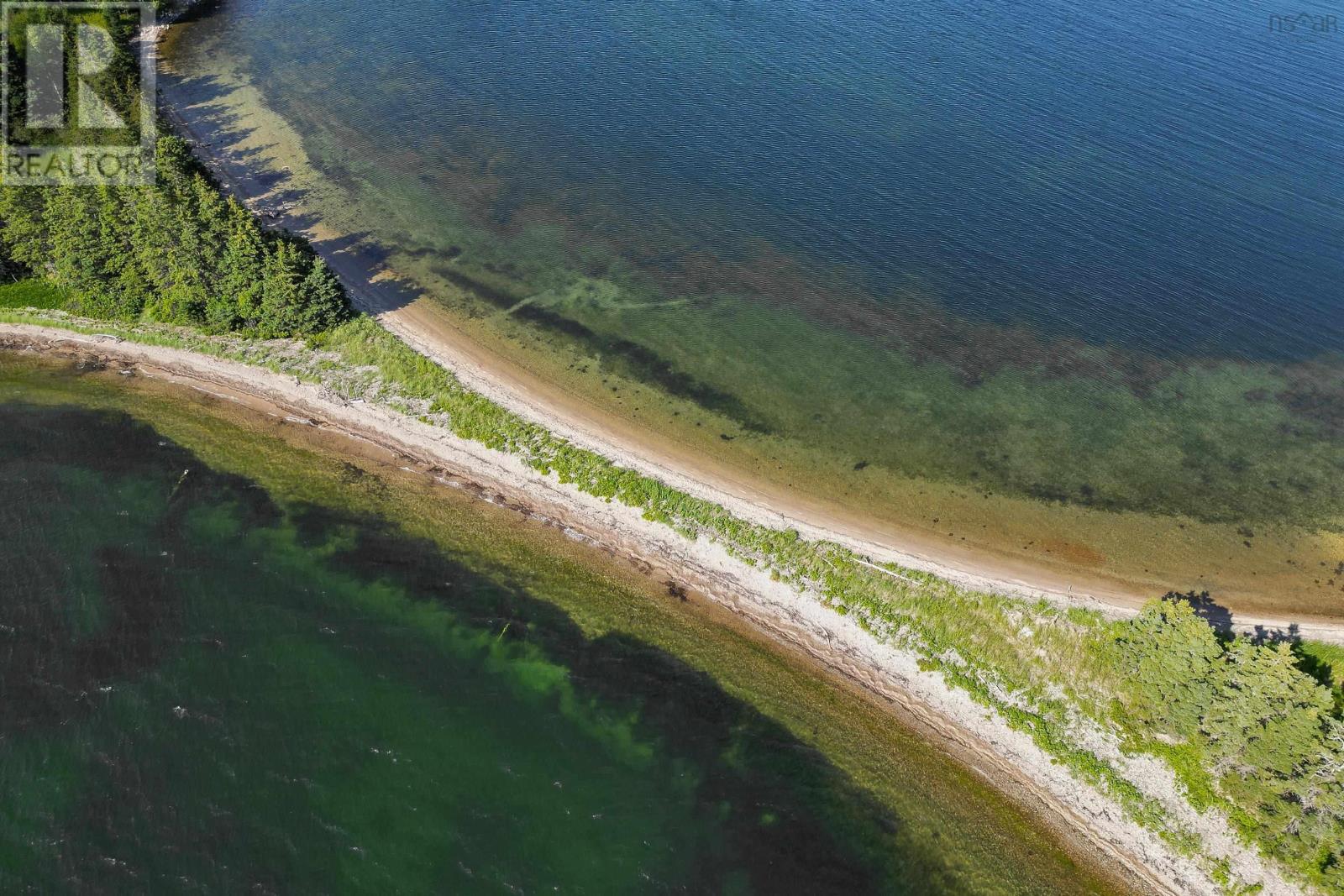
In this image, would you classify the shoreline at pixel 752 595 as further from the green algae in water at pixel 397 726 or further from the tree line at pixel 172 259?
the tree line at pixel 172 259

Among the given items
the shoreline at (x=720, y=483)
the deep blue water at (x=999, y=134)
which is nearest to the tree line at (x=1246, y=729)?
the shoreline at (x=720, y=483)

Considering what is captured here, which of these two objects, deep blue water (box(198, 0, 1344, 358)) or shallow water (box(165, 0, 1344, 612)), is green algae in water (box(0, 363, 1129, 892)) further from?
deep blue water (box(198, 0, 1344, 358))

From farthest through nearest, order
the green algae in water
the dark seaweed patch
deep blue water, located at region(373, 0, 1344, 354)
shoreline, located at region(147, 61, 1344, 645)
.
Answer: deep blue water, located at region(373, 0, 1344, 354), the dark seaweed patch, shoreline, located at region(147, 61, 1344, 645), the green algae in water

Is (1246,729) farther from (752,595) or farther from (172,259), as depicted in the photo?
(172,259)

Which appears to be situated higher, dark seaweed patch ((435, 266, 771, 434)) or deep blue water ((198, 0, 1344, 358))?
deep blue water ((198, 0, 1344, 358))

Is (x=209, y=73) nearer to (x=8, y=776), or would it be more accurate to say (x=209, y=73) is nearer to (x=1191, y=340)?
(x=8, y=776)

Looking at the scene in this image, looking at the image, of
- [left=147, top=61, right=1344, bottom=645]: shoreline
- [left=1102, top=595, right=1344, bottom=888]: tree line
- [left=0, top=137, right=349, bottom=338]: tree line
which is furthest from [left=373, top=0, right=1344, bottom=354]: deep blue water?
[left=0, top=137, right=349, bottom=338]: tree line
